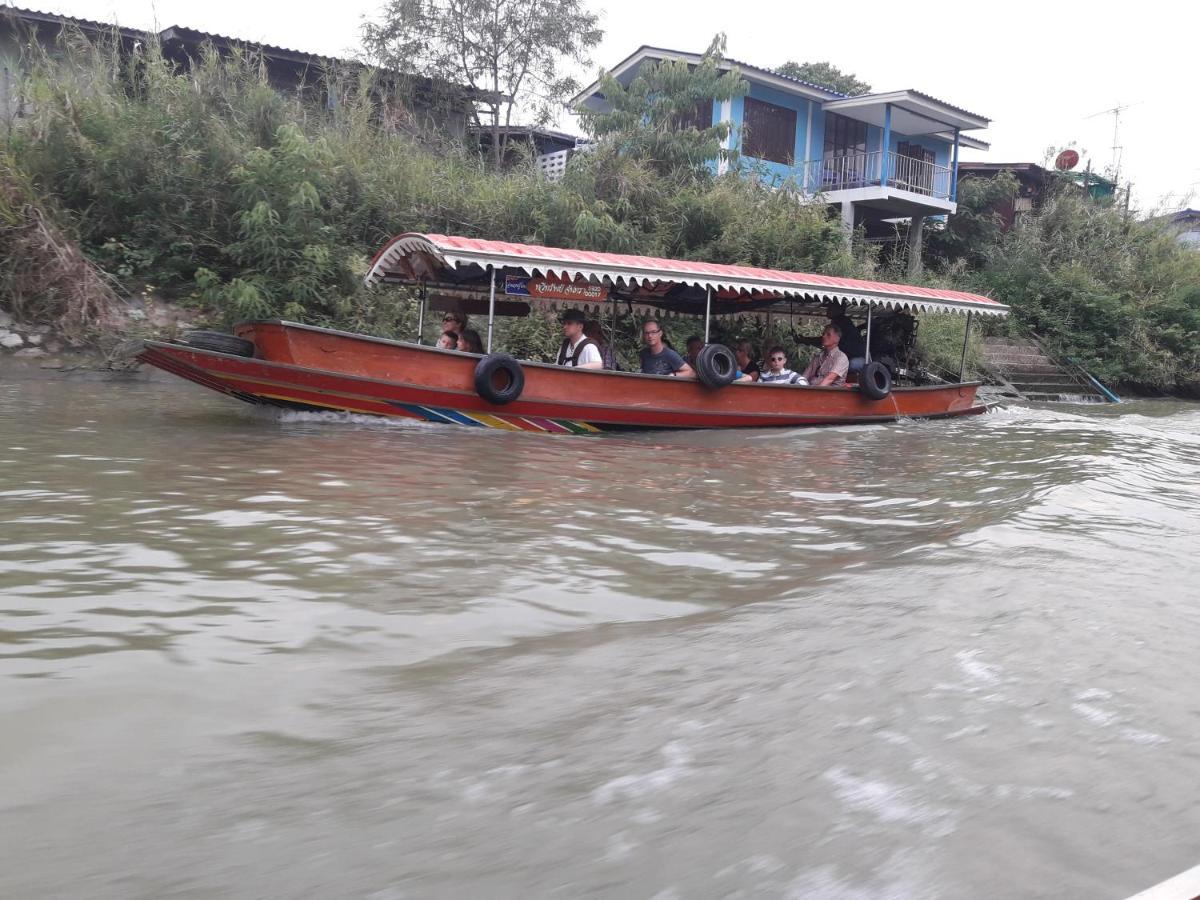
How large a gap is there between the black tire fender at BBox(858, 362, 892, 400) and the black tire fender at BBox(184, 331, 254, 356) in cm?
676

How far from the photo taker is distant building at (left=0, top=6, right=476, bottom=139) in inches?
617

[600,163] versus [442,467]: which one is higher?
[600,163]

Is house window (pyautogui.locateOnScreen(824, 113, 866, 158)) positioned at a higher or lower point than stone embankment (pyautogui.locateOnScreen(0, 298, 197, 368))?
higher

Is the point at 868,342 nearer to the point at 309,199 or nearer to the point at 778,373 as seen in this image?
the point at 778,373

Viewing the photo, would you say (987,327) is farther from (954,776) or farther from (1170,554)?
(954,776)

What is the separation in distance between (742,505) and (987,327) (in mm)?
17323

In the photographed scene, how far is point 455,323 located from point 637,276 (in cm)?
216

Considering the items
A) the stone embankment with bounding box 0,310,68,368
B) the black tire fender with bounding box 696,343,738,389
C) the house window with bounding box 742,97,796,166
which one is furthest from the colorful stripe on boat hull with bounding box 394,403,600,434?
the house window with bounding box 742,97,796,166

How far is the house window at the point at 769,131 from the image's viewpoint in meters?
21.3

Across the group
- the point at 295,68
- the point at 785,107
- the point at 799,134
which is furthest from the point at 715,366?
the point at 799,134

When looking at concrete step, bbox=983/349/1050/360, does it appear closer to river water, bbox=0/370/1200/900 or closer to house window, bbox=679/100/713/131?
house window, bbox=679/100/713/131

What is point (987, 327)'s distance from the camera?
20.5 m

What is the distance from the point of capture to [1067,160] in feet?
84.2

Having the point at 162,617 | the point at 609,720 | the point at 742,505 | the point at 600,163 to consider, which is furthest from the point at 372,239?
the point at 609,720
